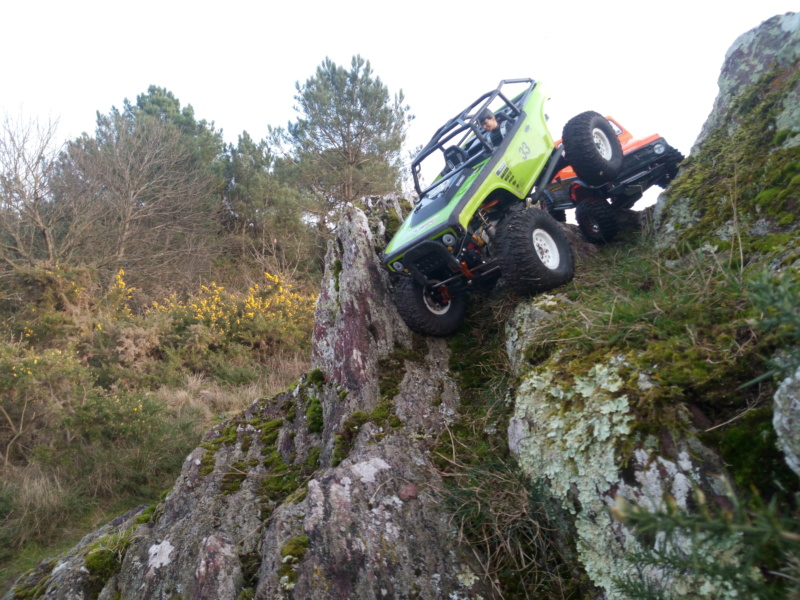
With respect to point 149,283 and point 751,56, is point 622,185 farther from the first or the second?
point 149,283

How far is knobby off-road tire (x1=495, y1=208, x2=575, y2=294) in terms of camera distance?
3686 mm

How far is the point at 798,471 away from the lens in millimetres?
1408

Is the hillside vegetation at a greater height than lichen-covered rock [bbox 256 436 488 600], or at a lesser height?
greater

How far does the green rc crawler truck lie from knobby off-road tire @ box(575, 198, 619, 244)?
0.82 ft

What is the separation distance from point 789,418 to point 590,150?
12.5 ft

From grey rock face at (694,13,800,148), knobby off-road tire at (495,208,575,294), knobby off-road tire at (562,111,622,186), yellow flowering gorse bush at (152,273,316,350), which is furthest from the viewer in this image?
yellow flowering gorse bush at (152,273,316,350)

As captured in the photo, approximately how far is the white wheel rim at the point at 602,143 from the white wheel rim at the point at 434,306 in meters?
2.32

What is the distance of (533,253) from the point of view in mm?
3701

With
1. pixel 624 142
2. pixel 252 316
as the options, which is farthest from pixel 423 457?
pixel 252 316

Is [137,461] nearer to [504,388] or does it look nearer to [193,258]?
[504,388]

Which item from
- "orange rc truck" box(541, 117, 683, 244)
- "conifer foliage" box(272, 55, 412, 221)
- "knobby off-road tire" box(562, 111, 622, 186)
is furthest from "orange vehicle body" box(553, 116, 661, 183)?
"conifer foliage" box(272, 55, 412, 221)

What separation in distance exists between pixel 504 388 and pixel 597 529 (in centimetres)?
143

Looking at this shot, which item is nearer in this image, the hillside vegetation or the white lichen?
the white lichen

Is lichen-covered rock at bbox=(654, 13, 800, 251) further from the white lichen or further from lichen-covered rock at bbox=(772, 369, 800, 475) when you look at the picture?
the white lichen
